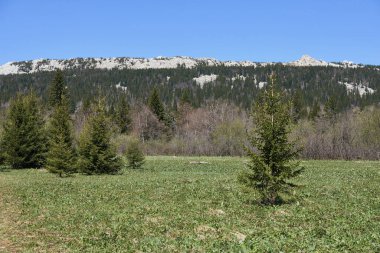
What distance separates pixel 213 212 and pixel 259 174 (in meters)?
2.91

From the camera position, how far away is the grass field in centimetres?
1237

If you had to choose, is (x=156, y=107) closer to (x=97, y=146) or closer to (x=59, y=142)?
(x=97, y=146)

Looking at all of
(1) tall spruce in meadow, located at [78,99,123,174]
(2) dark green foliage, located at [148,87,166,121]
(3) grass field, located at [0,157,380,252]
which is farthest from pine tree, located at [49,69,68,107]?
(3) grass field, located at [0,157,380,252]

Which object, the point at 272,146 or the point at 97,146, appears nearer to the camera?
the point at 272,146

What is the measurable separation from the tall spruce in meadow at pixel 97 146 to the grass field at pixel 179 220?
11.1m

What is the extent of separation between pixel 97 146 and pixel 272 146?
2165 cm

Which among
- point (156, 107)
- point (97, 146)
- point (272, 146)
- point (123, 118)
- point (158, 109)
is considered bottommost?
A: point (97, 146)

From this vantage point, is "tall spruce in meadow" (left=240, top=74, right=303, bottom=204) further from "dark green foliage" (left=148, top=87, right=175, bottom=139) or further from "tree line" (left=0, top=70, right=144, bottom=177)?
"dark green foliage" (left=148, top=87, right=175, bottom=139)

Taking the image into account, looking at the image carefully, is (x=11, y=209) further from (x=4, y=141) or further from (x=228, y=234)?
(x=4, y=141)

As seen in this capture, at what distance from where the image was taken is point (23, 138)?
44.1m

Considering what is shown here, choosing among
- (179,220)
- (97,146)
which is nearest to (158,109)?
(97,146)

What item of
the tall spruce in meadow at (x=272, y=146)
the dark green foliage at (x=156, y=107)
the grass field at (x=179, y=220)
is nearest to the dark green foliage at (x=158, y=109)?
the dark green foliage at (x=156, y=107)

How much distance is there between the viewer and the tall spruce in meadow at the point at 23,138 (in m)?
43.5

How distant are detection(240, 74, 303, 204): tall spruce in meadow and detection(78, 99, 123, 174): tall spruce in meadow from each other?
806 inches
